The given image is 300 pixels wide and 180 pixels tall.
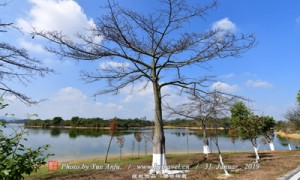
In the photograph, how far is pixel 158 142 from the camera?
982 cm

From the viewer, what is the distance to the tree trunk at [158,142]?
9438 mm

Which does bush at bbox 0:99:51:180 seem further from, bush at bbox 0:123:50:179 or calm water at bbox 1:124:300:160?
calm water at bbox 1:124:300:160

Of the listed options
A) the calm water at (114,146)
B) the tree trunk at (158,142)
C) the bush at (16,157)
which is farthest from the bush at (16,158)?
the calm water at (114,146)

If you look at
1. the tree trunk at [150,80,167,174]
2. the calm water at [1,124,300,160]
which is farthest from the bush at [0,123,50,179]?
the calm water at [1,124,300,160]

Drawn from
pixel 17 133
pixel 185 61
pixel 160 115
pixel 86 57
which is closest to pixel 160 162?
pixel 160 115

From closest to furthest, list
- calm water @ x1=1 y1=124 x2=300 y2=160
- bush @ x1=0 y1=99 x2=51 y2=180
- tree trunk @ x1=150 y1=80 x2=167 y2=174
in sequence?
bush @ x1=0 y1=99 x2=51 y2=180 < tree trunk @ x1=150 y1=80 x2=167 y2=174 < calm water @ x1=1 y1=124 x2=300 y2=160

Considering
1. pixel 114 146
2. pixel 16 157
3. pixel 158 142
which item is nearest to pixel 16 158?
pixel 16 157

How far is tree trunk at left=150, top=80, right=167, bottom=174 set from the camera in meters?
9.44

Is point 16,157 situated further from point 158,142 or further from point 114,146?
point 114,146

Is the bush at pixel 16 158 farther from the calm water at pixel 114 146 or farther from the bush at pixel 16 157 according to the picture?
the calm water at pixel 114 146

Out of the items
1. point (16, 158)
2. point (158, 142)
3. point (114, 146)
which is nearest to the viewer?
point (16, 158)

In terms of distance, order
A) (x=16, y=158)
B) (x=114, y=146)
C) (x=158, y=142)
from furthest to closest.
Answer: (x=114, y=146) → (x=158, y=142) → (x=16, y=158)

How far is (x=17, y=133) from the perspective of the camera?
2521 millimetres

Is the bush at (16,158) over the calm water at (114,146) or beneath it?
over
